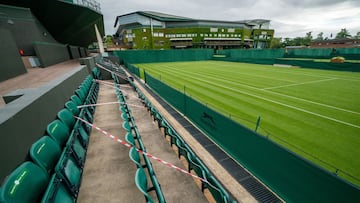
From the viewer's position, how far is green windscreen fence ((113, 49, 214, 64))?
1265 inches

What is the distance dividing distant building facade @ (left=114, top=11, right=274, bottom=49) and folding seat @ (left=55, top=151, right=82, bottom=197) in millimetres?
65091

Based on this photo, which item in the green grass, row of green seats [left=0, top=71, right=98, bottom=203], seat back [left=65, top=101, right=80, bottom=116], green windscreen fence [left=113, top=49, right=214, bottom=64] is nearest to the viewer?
row of green seats [left=0, top=71, right=98, bottom=203]

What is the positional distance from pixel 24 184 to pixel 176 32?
233 ft

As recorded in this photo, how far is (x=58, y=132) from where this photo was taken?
3.56 meters

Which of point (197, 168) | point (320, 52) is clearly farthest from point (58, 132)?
point (320, 52)

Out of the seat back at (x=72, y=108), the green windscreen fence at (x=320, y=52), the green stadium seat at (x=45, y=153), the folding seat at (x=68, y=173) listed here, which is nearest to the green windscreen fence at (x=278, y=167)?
the folding seat at (x=68, y=173)

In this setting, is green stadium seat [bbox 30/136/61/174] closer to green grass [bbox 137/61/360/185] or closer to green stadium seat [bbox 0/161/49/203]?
green stadium seat [bbox 0/161/49/203]

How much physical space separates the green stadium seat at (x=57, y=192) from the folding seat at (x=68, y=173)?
0.05 metres

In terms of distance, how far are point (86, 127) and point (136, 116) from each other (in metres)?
2.69

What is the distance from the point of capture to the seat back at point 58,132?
3.38m

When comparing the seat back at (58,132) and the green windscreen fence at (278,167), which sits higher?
the seat back at (58,132)

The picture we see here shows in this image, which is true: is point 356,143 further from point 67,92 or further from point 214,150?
point 67,92

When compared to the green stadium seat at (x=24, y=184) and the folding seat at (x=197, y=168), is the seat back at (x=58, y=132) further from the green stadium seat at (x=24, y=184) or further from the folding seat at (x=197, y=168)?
the folding seat at (x=197, y=168)

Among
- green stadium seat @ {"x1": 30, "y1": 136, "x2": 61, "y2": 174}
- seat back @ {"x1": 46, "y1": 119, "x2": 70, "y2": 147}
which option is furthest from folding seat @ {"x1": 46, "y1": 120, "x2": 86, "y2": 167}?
green stadium seat @ {"x1": 30, "y1": 136, "x2": 61, "y2": 174}
